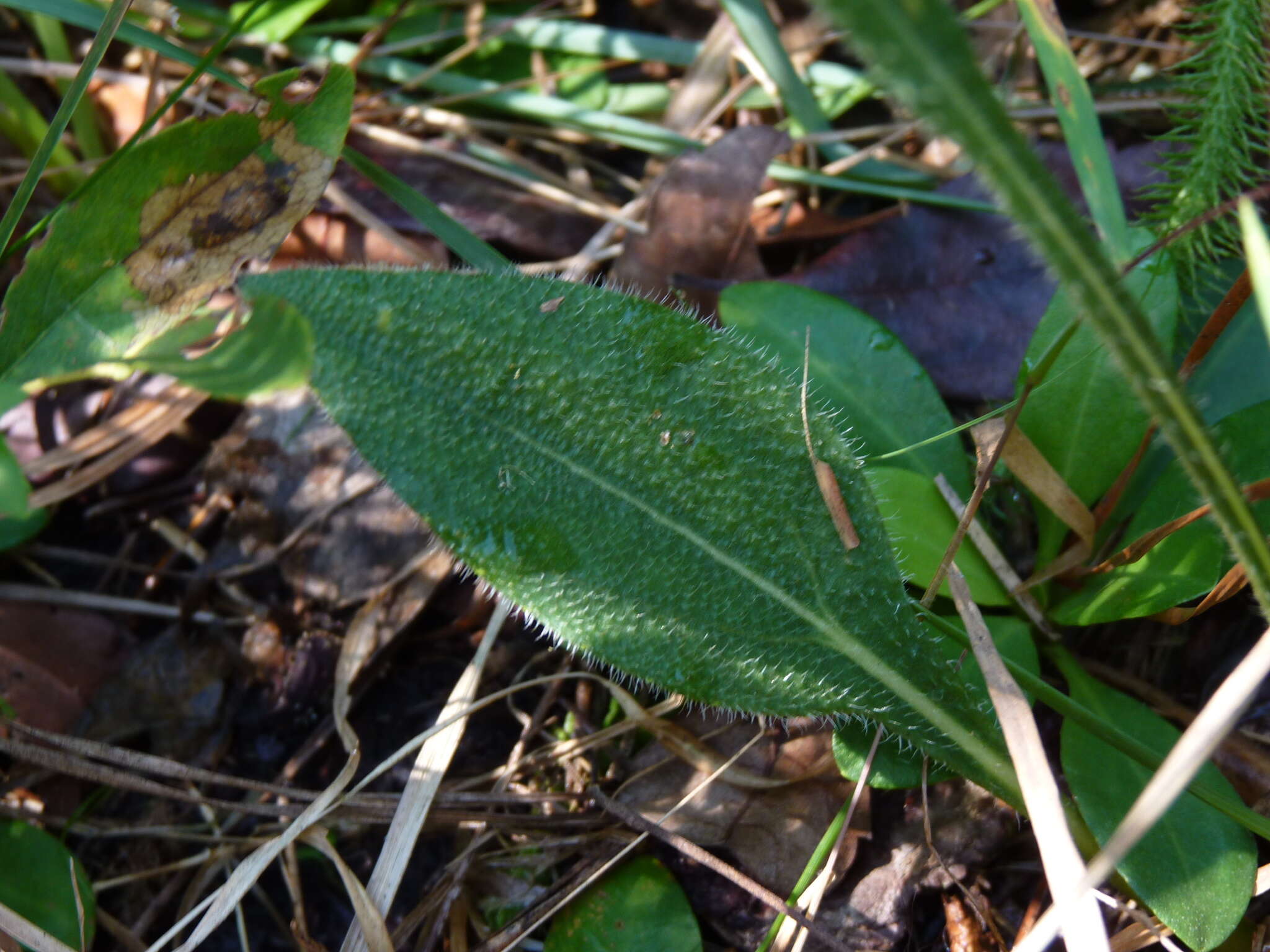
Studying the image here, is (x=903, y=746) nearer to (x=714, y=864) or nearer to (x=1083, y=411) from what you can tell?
(x=714, y=864)

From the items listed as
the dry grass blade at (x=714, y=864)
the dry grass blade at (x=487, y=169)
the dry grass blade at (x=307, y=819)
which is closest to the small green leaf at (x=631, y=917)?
the dry grass blade at (x=714, y=864)

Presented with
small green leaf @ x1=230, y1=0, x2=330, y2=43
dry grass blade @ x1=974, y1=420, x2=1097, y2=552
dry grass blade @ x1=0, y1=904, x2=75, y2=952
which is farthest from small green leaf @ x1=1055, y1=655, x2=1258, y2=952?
small green leaf @ x1=230, y1=0, x2=330, y2=43

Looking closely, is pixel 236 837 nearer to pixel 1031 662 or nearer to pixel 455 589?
pixel 455 589

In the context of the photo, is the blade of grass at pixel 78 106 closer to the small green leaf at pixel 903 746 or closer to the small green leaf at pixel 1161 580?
the small green leaf at pixel 903 746

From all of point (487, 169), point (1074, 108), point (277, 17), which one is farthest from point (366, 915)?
point (277, 17)

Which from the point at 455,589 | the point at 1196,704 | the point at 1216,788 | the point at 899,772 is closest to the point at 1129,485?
the point at 1196,704

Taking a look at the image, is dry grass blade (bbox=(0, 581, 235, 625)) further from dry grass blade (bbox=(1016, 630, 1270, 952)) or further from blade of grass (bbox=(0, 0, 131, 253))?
dry grass blade (bbox=(1016, 630, 1270, 952))
